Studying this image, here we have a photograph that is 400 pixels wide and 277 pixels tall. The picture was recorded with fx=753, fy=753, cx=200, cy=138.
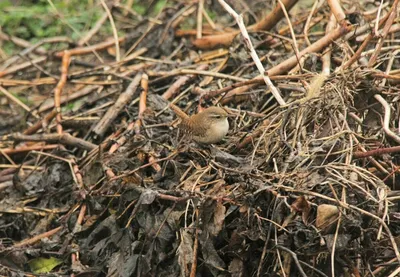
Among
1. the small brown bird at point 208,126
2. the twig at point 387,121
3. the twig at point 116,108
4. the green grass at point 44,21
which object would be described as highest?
the twig at point 387,121

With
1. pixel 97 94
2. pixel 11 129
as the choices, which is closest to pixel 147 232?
pixel 97 94

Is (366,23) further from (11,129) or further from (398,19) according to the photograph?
(11,129)

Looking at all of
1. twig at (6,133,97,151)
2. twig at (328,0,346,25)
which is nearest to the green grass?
twig at (6,133,97,151)

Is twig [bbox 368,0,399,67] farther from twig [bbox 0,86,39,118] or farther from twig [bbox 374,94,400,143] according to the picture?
twig [bbox 0,86,39,118]

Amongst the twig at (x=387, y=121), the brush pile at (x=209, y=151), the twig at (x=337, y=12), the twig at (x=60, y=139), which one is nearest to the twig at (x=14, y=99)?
the brush pile at (x=209, y=151)

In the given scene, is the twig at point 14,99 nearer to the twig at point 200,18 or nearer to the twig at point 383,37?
the twig at point 200,18

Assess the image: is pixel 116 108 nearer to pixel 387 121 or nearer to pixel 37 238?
pixel 37 238

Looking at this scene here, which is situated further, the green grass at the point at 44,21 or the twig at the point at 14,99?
the green grass at the point at 44,21
